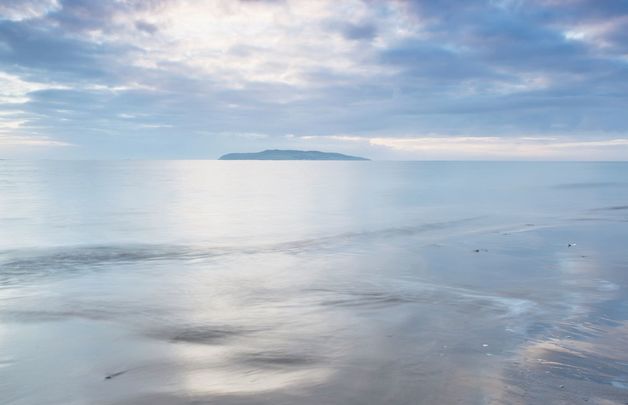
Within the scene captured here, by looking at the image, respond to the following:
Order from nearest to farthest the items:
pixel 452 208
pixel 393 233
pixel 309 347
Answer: pixel 309 347 < pixel 393 233 < pixel 452 208

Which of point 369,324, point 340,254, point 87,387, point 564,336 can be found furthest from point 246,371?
point 340,254

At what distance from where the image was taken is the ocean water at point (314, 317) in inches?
306

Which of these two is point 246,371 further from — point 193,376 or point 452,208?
point 452,208

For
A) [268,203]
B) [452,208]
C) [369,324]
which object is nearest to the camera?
[369,324]

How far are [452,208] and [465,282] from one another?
27864mm

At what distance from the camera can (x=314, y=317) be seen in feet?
39.1

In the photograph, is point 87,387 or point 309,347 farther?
point 309,347

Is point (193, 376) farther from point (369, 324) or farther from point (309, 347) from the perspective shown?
point (369, 324)

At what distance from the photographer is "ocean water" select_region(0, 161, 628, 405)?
306 inches

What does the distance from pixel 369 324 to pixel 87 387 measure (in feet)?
18.9

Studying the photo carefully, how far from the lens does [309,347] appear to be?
9719 millimetres

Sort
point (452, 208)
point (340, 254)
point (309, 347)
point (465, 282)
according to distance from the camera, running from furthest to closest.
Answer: point (452, 208) < point (340, 254) < point (465, 282) < point (309, 347)

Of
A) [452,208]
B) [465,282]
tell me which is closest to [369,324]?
[465,282]

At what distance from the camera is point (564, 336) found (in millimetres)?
10172
